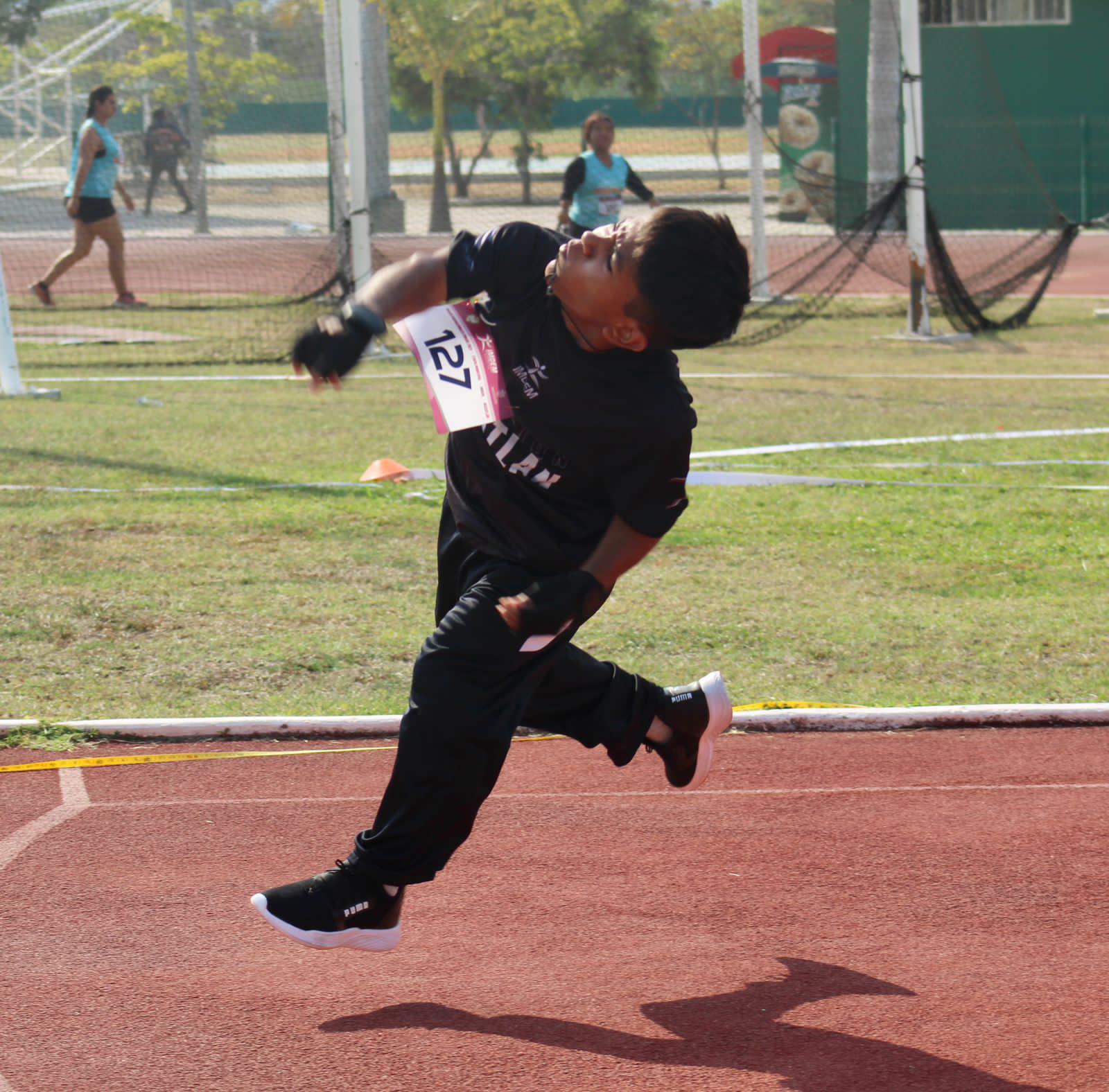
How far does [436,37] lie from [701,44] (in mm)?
23006

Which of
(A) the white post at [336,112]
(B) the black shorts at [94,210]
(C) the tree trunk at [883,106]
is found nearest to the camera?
(A) the white post at [336,112]

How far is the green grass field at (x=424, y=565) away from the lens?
241 inches

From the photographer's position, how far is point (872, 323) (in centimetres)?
1941

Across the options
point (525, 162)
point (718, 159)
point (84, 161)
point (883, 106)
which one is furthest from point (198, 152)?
point (883, 106)

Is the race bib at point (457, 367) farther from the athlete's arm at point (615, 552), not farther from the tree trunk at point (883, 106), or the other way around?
the tree trunk at point (883, 106)

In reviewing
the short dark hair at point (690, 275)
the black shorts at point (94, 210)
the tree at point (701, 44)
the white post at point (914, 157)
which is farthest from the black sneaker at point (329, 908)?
the tree at point (701, 44)

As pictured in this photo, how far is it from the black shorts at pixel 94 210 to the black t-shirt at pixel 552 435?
1477cm

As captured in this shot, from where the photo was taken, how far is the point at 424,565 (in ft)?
25.3

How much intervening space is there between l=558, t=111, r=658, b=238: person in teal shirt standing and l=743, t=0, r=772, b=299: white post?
9.85ft

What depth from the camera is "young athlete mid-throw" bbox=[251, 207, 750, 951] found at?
11.4 ft

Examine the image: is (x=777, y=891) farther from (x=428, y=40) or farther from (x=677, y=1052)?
(x=428, y=40)

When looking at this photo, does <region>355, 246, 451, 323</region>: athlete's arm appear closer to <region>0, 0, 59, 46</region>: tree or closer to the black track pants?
the black track pants

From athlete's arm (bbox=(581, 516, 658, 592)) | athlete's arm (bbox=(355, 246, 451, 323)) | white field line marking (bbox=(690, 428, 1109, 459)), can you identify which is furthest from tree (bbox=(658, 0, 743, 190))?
athlete's arm (bbox=(581, 516, 658, 592))

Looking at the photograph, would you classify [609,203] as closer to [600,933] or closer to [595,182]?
[595,182]
